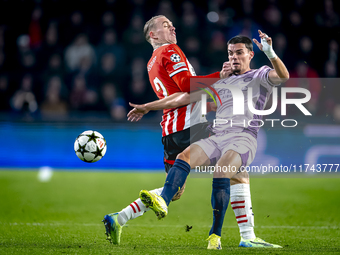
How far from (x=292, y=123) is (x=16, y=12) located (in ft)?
25.7

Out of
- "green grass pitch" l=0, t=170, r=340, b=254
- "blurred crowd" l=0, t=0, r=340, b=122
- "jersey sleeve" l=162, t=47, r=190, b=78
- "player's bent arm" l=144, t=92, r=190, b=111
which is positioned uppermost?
"blurred crowd" l=0, t=0, r=340, b=122

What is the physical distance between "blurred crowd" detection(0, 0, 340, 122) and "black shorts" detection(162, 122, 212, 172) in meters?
5.98

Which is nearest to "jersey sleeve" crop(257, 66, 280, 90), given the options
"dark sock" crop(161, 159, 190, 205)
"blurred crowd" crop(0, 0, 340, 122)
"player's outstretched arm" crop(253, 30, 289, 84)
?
"player's outstretched arm" crop(253, 30, 289, 84)

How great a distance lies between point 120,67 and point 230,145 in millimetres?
7898

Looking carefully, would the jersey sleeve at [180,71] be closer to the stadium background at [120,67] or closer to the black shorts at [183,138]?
the black shorts at [183,138]

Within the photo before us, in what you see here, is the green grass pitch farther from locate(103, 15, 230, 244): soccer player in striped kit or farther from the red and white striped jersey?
the red and white striped jersey

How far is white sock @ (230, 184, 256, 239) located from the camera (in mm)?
4387

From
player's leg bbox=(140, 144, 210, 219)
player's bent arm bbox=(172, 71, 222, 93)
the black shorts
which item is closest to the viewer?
player's leg bbox=(140, 144, 210, 219)

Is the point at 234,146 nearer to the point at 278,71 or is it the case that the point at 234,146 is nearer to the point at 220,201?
the point at 220,201

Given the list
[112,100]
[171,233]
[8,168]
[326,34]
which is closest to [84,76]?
[112,100]

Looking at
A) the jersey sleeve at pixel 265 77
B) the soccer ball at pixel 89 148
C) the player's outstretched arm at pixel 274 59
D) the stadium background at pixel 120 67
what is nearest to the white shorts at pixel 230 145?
the jersey sleeve at pixel 265 77

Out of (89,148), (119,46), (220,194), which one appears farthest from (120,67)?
(220,194)

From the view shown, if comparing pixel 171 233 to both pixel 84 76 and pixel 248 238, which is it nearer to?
pixel 248 238

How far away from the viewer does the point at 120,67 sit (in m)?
11.8
